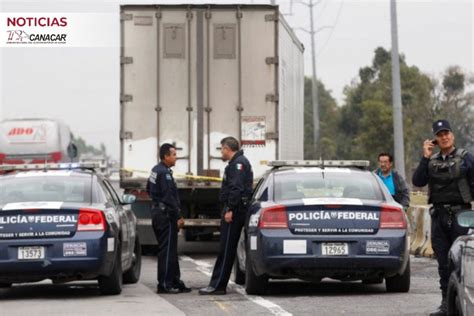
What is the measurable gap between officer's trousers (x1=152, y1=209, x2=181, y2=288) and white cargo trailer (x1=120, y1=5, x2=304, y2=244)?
610 cm

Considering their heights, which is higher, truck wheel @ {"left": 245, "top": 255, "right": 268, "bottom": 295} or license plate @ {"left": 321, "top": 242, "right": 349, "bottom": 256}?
license plate @ {"left": 321, "top": 242, "right": 349, "bottom": 256}

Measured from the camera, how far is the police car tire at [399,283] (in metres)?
13.9

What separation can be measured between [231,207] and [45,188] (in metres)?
2.07

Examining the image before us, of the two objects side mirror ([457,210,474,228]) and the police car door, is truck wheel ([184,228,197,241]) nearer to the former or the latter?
the police car door

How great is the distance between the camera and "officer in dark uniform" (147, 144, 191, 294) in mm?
14773

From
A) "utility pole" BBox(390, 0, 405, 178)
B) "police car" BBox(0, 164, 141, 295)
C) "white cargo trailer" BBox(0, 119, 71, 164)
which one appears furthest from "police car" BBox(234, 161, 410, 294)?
"white cargo trailer" BBox(0, 119, 71, 164)

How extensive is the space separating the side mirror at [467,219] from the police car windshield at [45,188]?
622cm

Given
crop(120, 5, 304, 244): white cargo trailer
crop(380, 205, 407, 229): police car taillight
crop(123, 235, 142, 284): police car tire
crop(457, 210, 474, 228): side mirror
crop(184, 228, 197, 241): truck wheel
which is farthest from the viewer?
crop(184, 228, 197, 241): truck wheel

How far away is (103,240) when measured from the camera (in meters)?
13.6

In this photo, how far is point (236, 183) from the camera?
46.6 ft

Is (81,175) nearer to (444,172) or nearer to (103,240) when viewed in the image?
(103,240)

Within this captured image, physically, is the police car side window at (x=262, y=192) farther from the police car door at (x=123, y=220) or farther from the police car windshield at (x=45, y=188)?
the police car windshield at (x=45, y=188)

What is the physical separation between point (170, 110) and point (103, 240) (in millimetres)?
7698

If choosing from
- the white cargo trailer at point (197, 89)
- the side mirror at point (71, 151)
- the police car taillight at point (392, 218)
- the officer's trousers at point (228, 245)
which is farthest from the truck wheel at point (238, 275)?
the side mirror at point (71, 151)
